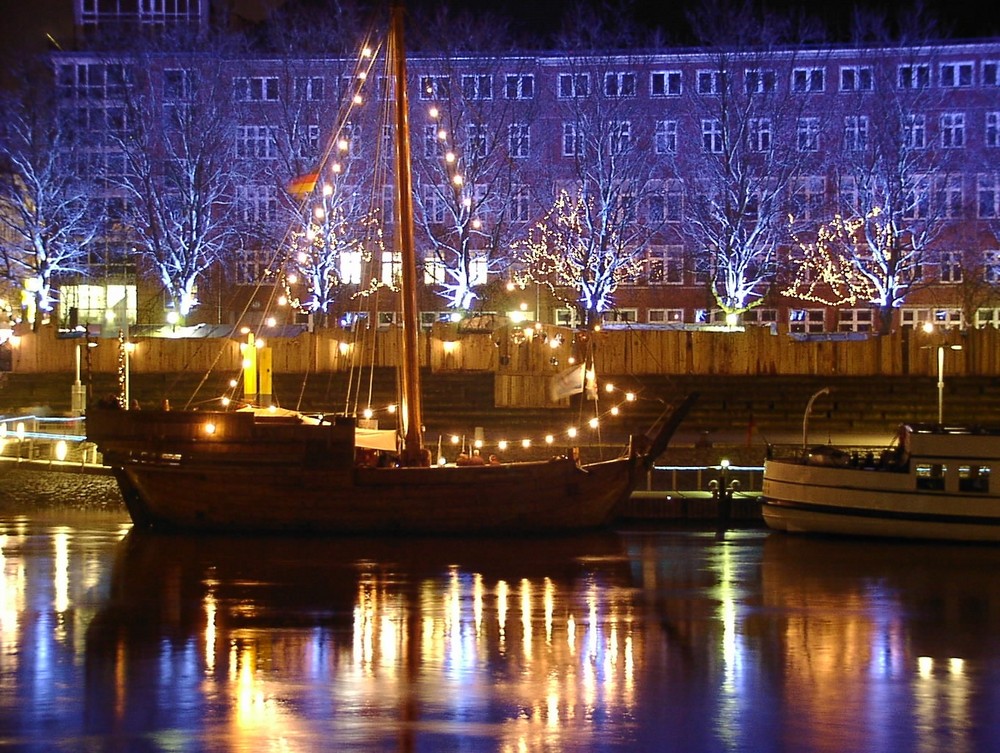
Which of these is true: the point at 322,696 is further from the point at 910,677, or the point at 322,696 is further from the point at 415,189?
the point at 415,189

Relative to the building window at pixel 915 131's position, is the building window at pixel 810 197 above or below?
below

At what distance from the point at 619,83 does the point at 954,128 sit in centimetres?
1387

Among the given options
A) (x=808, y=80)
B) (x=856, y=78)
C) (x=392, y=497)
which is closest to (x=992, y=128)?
(x=856, y=78)

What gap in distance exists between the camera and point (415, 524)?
2608 centimetres

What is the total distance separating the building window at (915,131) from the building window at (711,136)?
7112 mm

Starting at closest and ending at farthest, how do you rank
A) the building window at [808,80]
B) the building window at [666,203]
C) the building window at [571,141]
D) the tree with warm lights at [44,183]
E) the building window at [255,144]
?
the building window at [571,141], the building window at [808,80], the tree with warm lights at [44,183], the building window at [666,203], the building window at [255,144]

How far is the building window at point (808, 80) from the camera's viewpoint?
54.2m

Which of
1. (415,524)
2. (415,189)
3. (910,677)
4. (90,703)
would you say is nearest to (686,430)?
(415,524)

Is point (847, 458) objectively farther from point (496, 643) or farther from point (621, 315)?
point (621, 315)

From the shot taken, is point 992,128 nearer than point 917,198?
No

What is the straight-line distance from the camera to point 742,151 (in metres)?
52.6

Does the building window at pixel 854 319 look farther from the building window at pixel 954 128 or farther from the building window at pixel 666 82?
the building window at pixel 666 82

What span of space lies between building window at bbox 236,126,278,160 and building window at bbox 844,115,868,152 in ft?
74.2

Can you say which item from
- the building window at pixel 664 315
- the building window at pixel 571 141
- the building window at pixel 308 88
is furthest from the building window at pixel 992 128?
the building window at pixel 308 88
